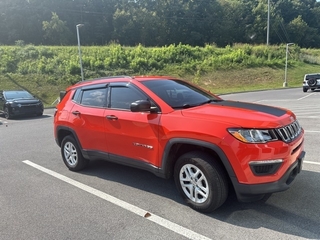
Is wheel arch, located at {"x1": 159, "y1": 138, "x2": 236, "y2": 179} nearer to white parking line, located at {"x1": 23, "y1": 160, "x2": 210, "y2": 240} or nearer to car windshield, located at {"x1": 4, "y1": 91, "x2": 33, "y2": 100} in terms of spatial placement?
white parking line, located at {"x1": 23, "y1": 160, "x2": 210, "y2": 240}

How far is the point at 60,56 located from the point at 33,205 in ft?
108

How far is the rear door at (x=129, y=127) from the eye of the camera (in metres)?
4.00

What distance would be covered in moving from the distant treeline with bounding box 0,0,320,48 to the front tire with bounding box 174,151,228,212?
67535mm

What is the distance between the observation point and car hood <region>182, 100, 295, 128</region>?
3.34 meters

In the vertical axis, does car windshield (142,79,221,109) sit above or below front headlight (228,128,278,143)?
above

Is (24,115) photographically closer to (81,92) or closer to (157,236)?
(81,92)

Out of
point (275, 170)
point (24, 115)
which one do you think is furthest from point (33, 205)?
point (24, 115)

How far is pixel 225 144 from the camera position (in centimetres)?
331

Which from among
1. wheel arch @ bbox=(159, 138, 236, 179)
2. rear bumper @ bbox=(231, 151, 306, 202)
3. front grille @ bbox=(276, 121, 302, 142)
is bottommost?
rear bumper @ bbox=(231, 151, 306, 202)

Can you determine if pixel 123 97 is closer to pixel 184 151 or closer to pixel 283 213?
pixel 184 151

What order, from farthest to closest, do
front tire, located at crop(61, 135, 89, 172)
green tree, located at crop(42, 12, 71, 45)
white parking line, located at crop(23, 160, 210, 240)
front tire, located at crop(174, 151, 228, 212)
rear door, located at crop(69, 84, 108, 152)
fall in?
green tree, located at crop(42, 12, 71, 45) < front tire, located at crop(61, 135, 89, 172) < rear door, located at crop(69, 84, 108, 152) < front tire, located at crop(174, 151, 228, 212) < white parking line, located at crop(23, 160, 210, 240)

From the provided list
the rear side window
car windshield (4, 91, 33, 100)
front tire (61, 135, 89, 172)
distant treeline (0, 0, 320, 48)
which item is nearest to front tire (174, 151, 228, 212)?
the rear side window

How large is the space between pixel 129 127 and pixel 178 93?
0.90 m

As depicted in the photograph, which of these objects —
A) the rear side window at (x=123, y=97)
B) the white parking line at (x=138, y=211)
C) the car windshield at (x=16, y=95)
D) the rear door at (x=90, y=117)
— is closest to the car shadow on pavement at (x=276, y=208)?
the white parking line at (x=138, y=211)
